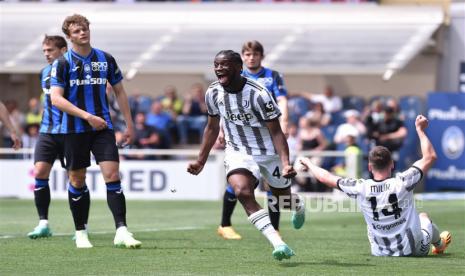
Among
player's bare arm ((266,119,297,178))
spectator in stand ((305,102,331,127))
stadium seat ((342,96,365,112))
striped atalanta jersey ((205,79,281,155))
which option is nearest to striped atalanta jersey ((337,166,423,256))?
player's bare arm ((266,119,297,178))

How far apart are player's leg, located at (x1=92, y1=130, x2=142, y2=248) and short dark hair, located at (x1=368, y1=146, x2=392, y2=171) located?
→ 95.6 inches

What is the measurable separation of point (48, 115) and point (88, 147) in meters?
1.01

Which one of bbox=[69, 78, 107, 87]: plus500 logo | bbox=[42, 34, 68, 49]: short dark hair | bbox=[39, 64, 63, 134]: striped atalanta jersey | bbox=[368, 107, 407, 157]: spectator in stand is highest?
bbox=[42, 34, 68, 49]: short dark hair

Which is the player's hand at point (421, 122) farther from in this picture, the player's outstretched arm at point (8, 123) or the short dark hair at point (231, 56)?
the player's outstretched arm at point (8, 123)

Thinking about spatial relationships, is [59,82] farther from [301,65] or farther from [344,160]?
[301,65]

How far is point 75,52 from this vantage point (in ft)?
34.7

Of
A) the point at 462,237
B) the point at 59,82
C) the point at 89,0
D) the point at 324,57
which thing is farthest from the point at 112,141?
the point at 89,0

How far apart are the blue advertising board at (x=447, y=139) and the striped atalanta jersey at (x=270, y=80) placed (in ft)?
38.1

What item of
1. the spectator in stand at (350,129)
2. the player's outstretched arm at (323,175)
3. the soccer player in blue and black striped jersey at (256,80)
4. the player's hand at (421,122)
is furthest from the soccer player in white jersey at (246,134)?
the spectator in stand at (350,129)

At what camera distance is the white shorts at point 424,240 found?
32.9ft

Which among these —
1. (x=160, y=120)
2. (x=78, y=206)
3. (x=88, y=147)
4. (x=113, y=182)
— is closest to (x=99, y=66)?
→ (x=88, y=147)

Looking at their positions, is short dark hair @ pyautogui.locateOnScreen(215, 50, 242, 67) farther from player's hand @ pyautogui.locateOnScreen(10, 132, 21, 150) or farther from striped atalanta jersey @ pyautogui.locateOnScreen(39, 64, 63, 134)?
player's hand @ pyautogui.locateOnScreen(10, 132, 21, 150)

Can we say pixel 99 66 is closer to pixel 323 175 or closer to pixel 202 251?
pixel 202 251

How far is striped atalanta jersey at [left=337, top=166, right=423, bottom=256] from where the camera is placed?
973 centimetres
